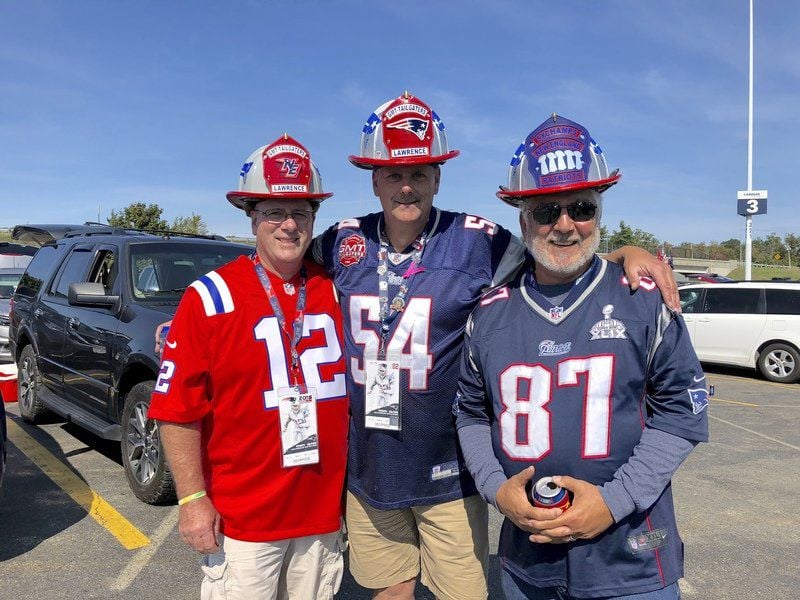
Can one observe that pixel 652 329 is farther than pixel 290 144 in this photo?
No

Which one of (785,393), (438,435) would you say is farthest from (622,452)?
(785,393)

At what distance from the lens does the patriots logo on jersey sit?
184 cm

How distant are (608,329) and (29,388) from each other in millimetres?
6972

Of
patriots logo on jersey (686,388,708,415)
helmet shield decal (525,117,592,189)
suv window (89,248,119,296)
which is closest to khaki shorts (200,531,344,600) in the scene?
patriots logo on jersey (686,388,708,415)

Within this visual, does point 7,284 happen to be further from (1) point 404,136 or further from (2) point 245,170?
(1) point 404,136

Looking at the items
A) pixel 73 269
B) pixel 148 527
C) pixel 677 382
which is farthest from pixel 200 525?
pixel 73 269

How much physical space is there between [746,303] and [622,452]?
38.1ft

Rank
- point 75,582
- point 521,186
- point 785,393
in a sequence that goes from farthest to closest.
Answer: point 785,393 → point 75,582 → point 521,186

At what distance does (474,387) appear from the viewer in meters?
2.16

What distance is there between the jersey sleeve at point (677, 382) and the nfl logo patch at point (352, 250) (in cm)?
120

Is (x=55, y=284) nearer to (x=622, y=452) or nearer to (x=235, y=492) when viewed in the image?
(x=235, y=492)

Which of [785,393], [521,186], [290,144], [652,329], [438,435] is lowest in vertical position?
[785,393]

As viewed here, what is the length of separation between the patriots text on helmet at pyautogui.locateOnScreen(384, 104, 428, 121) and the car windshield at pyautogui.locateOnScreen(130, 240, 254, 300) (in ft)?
A: 10.2

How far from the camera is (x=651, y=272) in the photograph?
200 centimetres
